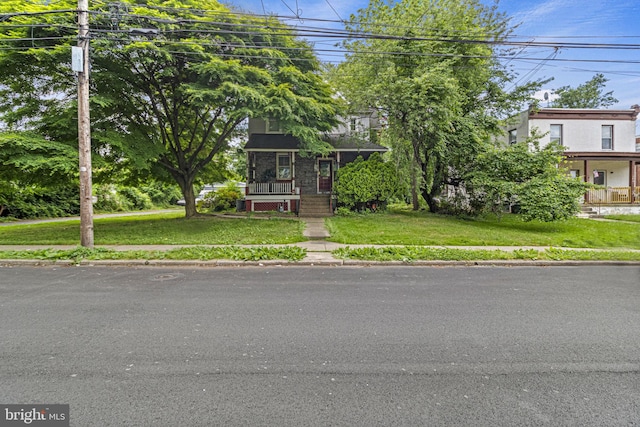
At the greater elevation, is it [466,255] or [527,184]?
[527,184]

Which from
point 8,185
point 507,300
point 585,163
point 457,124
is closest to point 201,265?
point 507,300

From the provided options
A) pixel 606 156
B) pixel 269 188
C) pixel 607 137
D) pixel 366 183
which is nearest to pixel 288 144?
pixel 269 188

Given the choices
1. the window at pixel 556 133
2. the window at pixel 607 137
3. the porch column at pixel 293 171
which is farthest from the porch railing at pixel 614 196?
the porch column at pixel 293 171

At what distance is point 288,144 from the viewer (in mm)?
19641

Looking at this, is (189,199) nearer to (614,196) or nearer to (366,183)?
(366,183)

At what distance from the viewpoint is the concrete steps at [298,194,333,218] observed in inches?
700

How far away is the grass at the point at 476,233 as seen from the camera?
34.4 ft

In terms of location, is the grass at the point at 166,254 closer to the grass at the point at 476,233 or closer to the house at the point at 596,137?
the grass at the point at 476,233

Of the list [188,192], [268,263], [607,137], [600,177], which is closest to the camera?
[268,263]

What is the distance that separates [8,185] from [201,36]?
30.2 feet

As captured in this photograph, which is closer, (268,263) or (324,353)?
(324,353)

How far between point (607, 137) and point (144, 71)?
28.2 m

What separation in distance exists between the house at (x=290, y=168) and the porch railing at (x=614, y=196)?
14227 mm

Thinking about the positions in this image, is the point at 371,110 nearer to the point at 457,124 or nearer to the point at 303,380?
the point at 457,124
